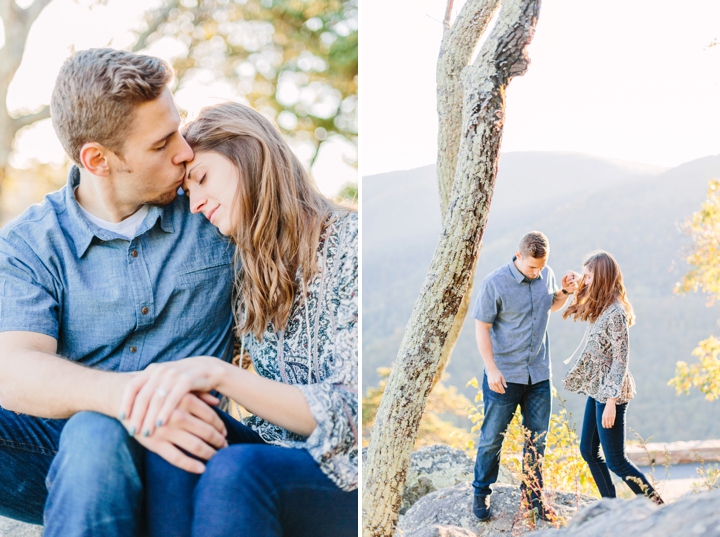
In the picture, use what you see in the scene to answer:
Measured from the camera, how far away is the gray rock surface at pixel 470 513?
1.92 meters

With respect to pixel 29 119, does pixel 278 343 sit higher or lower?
lower

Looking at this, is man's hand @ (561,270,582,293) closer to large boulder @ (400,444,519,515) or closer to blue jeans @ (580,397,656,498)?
blue jeans @ (580,397,656,498)

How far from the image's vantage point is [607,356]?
1.91 meters


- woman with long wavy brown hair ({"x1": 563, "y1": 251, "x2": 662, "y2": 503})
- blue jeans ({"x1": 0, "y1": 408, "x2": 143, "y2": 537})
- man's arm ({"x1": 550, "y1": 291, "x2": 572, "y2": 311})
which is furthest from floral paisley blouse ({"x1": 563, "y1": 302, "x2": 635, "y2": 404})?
blue jeans ({"x1": 0, "y1": 408, "x2": 143, "y2": 537})

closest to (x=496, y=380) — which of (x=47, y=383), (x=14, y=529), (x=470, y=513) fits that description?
(x=470, y=513)

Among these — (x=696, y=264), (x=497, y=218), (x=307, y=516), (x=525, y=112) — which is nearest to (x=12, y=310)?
(x=307, y=516)

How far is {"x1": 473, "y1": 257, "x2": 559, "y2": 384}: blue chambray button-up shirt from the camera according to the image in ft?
6.27

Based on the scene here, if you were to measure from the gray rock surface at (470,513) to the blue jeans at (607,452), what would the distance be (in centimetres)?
8

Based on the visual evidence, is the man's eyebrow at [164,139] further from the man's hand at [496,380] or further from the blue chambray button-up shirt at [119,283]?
the man's hand at [496,380]

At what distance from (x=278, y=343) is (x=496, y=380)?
0.70 m

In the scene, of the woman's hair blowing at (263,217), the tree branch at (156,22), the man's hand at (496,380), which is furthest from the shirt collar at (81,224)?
the man's hand at (496,380)

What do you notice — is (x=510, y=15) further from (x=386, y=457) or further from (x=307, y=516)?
(x=307, y=516)

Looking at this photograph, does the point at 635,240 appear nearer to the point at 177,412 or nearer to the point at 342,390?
the point at 342,390

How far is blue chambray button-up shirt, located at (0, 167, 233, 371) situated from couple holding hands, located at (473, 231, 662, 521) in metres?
0.86
